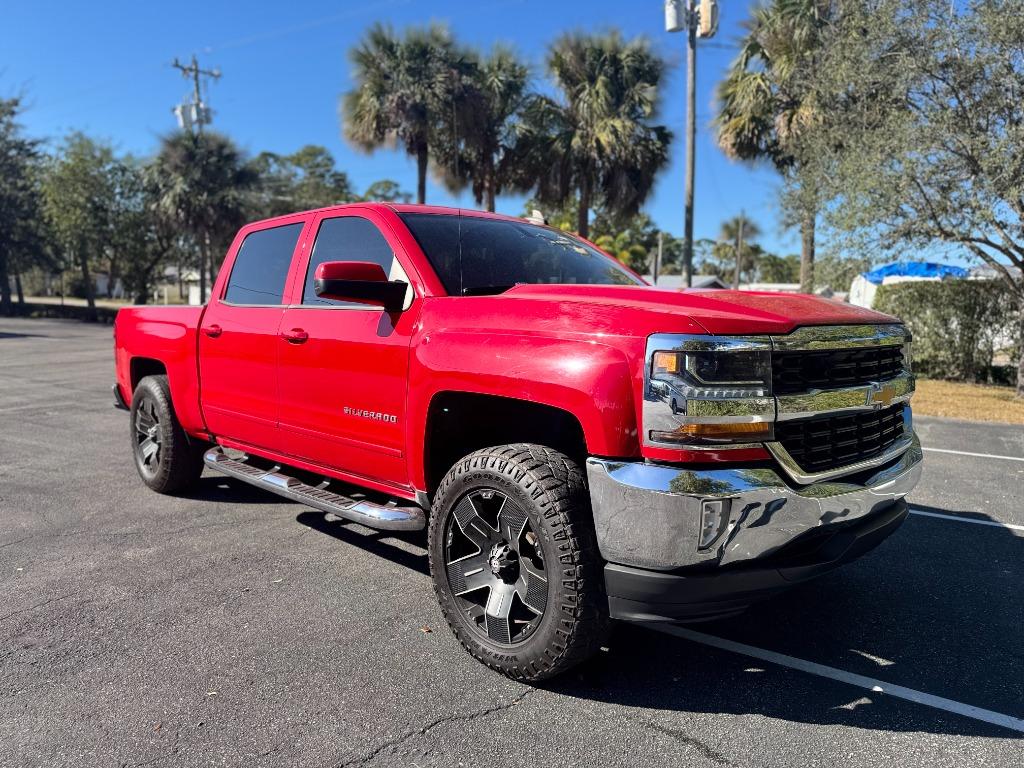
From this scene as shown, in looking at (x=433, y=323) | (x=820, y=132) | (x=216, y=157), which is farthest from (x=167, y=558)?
(x=216, y=157)

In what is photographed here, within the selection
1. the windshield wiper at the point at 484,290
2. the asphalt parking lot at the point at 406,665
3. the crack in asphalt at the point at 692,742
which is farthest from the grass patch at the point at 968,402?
the crack in asphalt at the point at 692,742

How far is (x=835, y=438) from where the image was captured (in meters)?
2.94

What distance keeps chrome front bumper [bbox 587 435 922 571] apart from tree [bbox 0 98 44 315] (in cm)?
4084

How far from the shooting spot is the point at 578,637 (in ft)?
9.20

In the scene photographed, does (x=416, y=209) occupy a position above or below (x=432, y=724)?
above

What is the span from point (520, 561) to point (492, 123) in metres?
21.1

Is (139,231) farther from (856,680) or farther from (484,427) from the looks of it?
(856,680)

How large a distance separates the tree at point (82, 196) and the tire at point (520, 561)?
37686 mm

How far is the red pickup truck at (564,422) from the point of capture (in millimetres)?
2598

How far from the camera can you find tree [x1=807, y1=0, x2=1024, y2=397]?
1073cm

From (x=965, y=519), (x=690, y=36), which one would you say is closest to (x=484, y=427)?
(x=965, y=519)

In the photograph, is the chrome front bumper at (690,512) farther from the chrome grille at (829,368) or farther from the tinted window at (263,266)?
the tinted window at (263,266)

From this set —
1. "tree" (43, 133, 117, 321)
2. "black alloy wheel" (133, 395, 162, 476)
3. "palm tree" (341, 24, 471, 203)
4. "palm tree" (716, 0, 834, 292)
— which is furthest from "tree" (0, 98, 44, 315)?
"black alloy wheel" (133, 395, 162, 476)

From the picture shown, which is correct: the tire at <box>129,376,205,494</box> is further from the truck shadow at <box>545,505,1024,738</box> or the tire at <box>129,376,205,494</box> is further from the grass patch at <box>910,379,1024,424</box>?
the grass patch at <box>910,379,1024,424</box>
